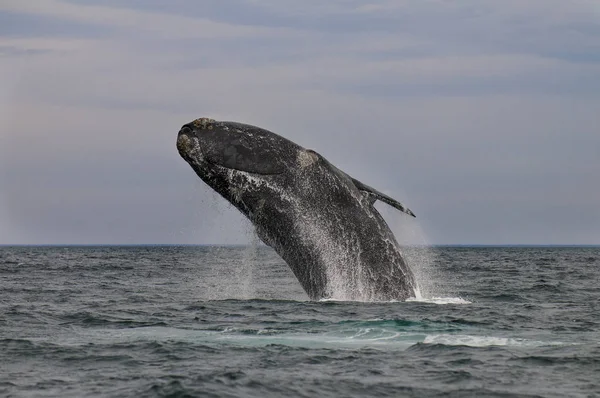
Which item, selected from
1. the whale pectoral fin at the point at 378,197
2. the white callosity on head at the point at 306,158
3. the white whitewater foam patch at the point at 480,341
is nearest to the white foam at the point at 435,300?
the whale pectoral fin at the point at 378,197

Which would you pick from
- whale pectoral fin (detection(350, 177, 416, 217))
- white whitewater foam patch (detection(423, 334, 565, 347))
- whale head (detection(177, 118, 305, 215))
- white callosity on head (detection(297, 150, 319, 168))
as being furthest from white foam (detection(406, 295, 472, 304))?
whale head (detection(177, 118, 305, 215))

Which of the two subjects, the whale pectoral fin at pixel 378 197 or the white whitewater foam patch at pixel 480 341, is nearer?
the white whitewater foam patch at pixel 480 341

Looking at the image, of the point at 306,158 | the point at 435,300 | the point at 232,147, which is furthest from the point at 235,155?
the point at 435,300

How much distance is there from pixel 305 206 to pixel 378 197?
1.28 m

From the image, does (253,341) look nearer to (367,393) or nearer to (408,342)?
(408,342)

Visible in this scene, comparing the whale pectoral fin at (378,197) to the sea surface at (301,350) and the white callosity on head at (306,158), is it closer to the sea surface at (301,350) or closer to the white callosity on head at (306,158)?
the white callosity on head at (306,158)

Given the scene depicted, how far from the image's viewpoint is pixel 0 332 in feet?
51.2

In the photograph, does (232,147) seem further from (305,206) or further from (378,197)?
(378,197)

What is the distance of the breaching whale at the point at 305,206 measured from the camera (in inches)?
612

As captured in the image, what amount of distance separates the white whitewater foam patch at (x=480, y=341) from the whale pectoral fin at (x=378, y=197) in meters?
2.43

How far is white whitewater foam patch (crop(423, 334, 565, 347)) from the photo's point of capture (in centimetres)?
1355

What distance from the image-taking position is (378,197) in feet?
53.3

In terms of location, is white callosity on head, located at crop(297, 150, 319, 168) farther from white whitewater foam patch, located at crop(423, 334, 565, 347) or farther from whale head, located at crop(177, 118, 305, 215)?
white whitewater foam patch, located at crop(423, 334, 565, 347)

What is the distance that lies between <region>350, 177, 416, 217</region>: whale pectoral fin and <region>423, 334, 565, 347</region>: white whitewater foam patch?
243 centimetres
